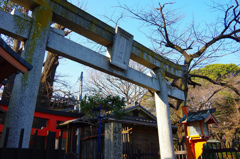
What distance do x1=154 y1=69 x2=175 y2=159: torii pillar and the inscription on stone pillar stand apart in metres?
2.05

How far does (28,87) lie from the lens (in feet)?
13.2

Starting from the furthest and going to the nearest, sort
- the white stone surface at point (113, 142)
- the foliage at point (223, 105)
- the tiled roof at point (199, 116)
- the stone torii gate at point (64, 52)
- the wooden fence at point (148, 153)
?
the foliage at point (223, 105)
the wooden fence at point (148, 153)
the tiled roof at point (199, 116)
the white stone surface at point (113, 142)
the stone torii gate at point (64, 52)

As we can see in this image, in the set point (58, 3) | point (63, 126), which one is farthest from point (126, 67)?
point (63, 126)

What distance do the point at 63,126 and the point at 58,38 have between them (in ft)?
19.9

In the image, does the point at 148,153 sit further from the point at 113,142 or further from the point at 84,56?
the point at 84,56

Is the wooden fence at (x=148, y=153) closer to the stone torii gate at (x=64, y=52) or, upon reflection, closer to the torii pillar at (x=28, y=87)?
the stone torii gate at (x=64, y=52)

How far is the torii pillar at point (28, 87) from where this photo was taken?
12.2 ft

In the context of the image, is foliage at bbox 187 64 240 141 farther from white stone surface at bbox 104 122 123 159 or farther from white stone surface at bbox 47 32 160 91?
white stone surface at bbox 104 122 123 159

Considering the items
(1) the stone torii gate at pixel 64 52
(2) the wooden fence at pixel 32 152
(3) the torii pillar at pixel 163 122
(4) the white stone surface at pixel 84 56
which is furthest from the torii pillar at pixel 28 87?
(3) the torii pillar at pixel 163 122

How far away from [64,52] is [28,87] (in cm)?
137

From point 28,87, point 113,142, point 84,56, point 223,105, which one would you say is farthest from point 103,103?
point 223,105

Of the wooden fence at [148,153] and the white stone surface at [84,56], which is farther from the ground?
the white stone surface at [84,56]

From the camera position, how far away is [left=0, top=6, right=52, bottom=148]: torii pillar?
371 centimetres

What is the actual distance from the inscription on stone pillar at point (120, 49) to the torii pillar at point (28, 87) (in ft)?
6.76
